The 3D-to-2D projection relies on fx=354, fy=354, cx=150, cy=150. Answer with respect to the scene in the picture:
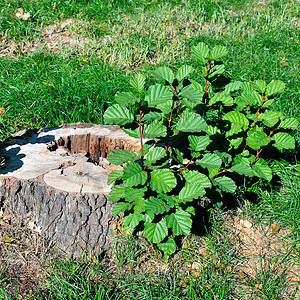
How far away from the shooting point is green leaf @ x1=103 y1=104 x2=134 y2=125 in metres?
2.03

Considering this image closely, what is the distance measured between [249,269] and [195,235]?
16.4 inches

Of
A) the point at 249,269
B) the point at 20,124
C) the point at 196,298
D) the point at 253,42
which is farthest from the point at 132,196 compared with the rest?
the point at 253,42

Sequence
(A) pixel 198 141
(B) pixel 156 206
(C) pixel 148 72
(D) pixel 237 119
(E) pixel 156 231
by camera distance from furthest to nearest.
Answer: (C) pixel 148 72, (D) pixel 237 119, (A) pixel 198 141, (E) pixel 156 231, (B) pixel 156 206

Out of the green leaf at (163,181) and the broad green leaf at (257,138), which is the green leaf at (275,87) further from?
the green leaf at (163,181)

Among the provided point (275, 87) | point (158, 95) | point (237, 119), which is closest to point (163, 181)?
point (158, 95)

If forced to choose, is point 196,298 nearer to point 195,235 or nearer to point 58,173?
point 195,235

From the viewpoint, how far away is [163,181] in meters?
2.05

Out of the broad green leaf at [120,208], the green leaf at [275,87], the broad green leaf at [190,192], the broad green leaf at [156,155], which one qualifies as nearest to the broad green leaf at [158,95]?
the broad green leaf at [156,155]

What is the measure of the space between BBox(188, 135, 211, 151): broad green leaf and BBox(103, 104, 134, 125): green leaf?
0.43 m

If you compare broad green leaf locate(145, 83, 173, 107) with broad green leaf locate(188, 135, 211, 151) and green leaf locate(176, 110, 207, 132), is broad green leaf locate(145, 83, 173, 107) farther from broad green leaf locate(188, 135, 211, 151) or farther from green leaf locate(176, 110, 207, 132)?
broad green leaf locate(188, 135, 211, 151)

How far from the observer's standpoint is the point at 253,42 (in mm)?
5449

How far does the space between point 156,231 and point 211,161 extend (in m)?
0.55

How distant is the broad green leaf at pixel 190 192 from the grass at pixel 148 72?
49 cm

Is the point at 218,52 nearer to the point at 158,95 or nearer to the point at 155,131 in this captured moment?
the point at 158,95
